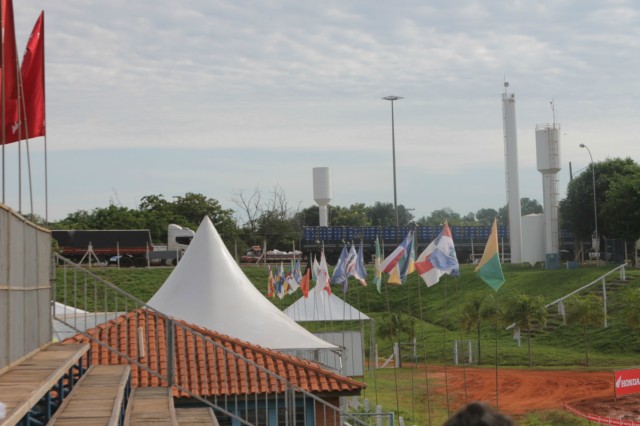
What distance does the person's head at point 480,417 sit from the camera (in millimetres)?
2613

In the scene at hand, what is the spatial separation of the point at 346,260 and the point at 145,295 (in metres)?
31.2

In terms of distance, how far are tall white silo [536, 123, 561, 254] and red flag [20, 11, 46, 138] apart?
161 ft

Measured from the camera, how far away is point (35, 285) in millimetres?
11117

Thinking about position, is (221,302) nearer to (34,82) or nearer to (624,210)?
(34,82)

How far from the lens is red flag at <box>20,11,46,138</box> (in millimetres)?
13812

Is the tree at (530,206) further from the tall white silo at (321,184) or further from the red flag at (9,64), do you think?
the red flag at (9,64)

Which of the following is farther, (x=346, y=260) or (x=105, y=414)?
(x=346, y=260)

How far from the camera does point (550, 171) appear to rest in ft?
197

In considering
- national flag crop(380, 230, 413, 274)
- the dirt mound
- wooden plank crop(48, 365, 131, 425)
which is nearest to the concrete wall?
wooden plank crop(48, 365, 131, 425)

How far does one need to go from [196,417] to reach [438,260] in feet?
35.4

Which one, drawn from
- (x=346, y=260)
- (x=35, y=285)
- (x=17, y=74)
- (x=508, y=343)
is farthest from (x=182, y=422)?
(x=508, y=343)

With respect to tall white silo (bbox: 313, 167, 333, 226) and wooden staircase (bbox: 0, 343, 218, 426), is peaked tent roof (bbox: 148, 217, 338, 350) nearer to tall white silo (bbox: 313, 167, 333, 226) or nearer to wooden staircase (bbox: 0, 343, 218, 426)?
wooden staircase (bbox: 0, 343, 218, 426)

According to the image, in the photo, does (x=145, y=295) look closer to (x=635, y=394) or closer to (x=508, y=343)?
(x=508, y=343)

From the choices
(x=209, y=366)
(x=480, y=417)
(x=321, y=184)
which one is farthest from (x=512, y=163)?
(x=480, y=417)
